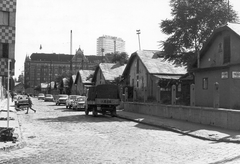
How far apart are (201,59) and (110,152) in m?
18.2

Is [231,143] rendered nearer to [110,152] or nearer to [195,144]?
[195,144]

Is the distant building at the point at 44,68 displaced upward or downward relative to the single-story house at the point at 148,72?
upward

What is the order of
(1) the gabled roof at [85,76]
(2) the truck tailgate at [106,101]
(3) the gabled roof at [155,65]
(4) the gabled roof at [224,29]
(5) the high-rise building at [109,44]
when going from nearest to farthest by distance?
(4) the gabled roof at [224,29] → (2) the truck tailgate at [106,101] → (3) the gabled roof at [155,65] → (1) the gabled roof at [85,76] → (5) the high-rise building at [109,44]

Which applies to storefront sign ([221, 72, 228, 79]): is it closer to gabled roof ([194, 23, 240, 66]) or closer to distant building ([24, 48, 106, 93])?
gabled roof ([194, 23, 240, 66])

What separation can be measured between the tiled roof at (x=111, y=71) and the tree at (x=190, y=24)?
21590mm

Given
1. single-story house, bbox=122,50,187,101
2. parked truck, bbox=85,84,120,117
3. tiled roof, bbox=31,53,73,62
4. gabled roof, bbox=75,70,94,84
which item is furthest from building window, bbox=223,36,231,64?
tiled roof, bbox=31,53,73,62

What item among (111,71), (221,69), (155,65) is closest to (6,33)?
(221,69)

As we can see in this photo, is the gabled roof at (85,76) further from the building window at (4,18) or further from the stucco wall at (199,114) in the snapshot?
the building window at (4,18)

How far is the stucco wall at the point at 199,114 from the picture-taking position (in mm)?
15196

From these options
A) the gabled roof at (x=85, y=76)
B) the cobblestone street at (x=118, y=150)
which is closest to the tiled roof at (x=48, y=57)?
the gabled roof at (x=85, y=76)

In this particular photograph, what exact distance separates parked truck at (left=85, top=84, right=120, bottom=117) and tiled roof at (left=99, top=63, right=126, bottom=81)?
24.5 metres

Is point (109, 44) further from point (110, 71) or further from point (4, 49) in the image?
point (4, 49)

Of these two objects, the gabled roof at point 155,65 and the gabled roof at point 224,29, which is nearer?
the gabled roof at point 224,29

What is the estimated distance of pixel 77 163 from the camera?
320 inches
